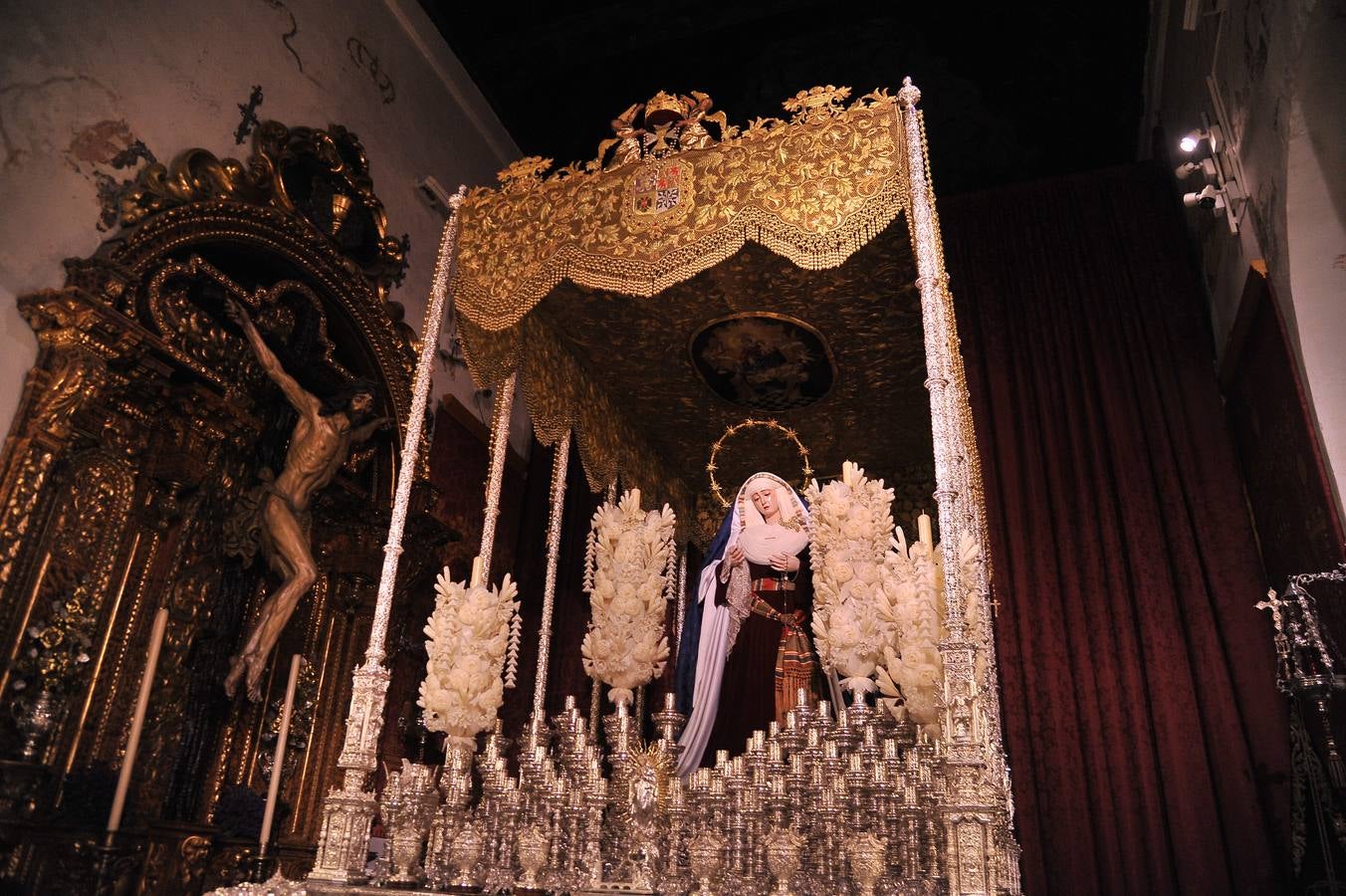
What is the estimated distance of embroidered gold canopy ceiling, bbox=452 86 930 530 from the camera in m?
4.41

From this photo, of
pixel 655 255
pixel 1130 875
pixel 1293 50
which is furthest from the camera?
pixel 655 255

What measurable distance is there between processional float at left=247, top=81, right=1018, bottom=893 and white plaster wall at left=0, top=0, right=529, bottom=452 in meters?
1.44

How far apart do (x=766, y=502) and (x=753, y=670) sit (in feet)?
3.11

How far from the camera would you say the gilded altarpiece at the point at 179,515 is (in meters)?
3.50

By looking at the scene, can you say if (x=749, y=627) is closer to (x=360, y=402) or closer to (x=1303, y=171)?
(x=360, y=402)

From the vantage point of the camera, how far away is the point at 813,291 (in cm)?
510

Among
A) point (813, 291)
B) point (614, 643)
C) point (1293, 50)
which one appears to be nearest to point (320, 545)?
point (614, 643)

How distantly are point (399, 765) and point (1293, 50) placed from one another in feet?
18.5

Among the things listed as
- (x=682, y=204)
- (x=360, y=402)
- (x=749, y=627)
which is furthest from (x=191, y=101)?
(x=749, y=627)

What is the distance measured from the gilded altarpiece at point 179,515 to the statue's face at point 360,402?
317mm

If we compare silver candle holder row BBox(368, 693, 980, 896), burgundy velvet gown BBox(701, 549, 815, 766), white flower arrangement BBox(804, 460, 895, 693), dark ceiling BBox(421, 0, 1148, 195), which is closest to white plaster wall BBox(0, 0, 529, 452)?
dark ceiling BBox(421, 0, 1148, 195)

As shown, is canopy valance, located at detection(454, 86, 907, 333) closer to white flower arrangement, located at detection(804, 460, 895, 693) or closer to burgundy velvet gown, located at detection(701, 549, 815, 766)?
white flower arrangement, located at detection(804, 460, 895, 693)

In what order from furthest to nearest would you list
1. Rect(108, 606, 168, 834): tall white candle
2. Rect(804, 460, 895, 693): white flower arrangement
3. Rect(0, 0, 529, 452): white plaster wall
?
Rect(804, 460, 895, 693): white flower arrangement < Rect(0, 0, 529, 452): white plaster wall < Rect(108, 606, 168, 834): tall white candle

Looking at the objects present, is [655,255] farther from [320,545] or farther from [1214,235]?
[1214,235]
